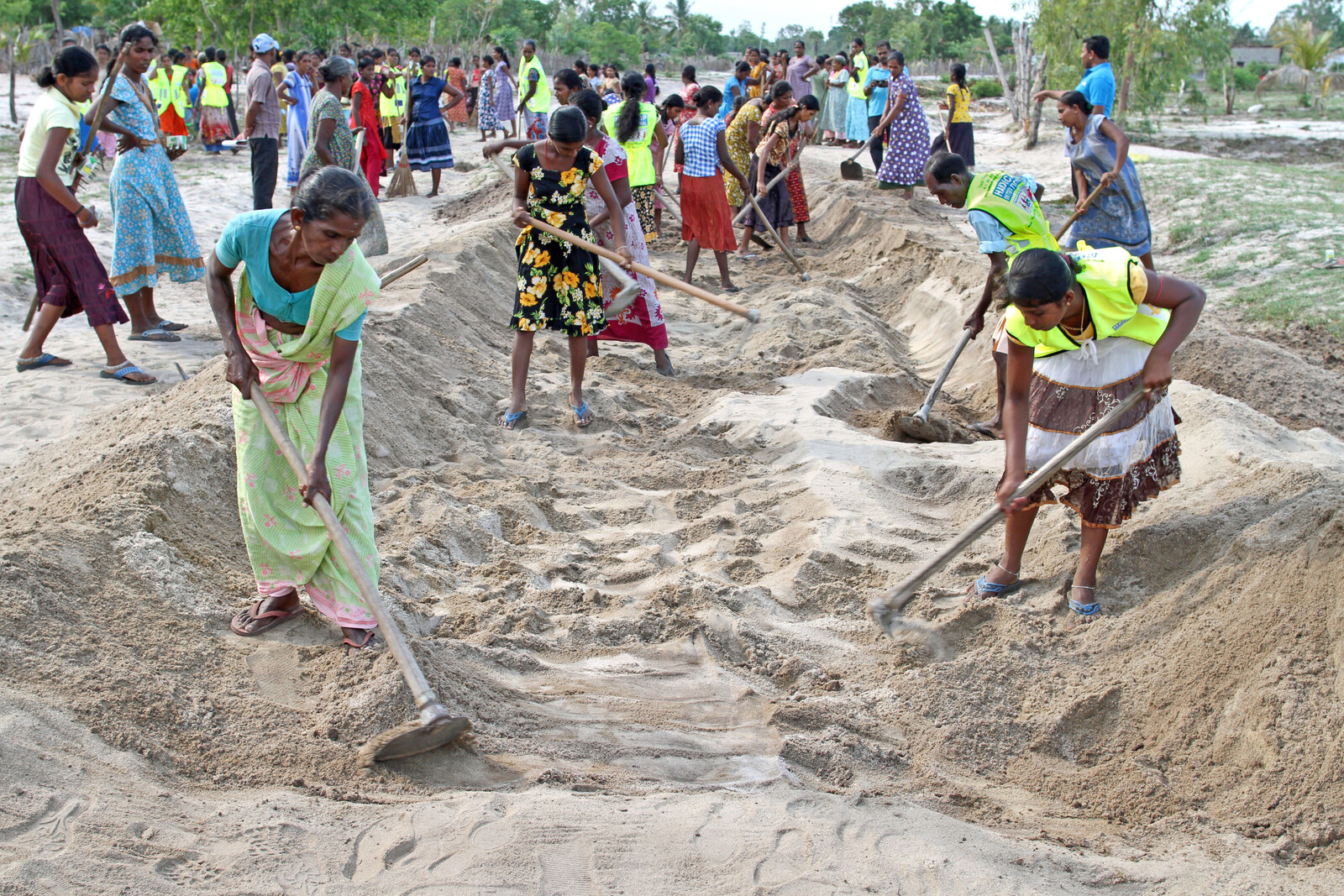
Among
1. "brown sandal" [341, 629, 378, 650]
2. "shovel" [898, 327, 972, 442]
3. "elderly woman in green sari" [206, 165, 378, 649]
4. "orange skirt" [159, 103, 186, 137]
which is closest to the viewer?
"elderly woman in green sari" [206, 165, 378, 649]

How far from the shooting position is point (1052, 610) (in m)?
3.38

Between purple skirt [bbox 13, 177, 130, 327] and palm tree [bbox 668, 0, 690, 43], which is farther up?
A: palm tree [bbox 668, 0, 690, 43]

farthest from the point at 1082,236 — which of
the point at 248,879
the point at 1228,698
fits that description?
the point at 248,879

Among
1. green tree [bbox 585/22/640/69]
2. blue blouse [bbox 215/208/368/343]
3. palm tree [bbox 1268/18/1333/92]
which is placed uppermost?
green tree [bbox 585/22/640/69]

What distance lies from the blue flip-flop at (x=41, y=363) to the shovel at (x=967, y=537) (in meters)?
4.58

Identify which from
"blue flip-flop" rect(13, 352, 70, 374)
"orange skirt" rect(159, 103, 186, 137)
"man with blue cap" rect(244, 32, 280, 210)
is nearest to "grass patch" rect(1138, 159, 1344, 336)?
"blue flip-flop" rect(13, 352, 70, 374)

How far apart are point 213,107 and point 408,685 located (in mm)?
13476

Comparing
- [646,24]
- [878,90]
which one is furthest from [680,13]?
[878,90]

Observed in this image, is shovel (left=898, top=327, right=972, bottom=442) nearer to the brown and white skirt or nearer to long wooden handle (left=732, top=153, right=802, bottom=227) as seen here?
the brown and white skirt

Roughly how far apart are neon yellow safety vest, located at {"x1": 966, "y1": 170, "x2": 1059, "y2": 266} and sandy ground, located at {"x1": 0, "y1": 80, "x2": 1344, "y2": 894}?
40.3 inches

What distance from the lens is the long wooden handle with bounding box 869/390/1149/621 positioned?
294 centimetres

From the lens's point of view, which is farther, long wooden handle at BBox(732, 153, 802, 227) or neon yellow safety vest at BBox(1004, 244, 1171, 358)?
long wooden handle at BBox(732, 153, 802, 227)

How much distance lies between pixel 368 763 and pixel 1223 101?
111ft

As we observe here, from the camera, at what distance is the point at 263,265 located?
104 inches
